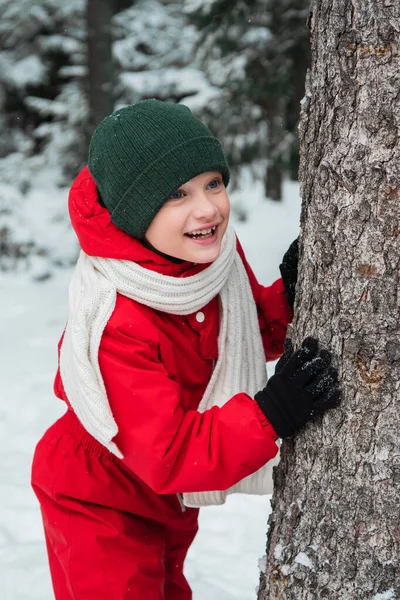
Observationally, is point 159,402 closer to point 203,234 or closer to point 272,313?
point 203,234

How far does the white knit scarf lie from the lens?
196cm

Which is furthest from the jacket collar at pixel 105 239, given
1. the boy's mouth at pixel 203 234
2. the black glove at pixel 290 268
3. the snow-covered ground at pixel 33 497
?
the snow-covered ground at pixel 33 497

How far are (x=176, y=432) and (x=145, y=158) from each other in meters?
0.78

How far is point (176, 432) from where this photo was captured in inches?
74.2

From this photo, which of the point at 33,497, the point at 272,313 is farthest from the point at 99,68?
the point at 272,313

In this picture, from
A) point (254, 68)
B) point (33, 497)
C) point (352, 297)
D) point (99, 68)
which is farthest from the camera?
point (254, 68)

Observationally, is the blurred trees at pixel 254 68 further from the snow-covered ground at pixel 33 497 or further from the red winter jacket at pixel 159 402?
the red winter jacket at pixel 159 402

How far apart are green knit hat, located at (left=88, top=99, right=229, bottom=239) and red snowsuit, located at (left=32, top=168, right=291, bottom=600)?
0.08 meters

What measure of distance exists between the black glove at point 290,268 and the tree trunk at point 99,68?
7797mm

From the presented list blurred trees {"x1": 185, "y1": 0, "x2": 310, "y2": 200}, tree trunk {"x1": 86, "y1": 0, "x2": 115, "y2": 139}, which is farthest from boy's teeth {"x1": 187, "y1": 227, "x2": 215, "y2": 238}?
blurred trees {"x1": 185, "y1": 0, "x2": 310, "y2": 200}

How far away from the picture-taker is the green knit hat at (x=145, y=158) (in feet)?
6.53

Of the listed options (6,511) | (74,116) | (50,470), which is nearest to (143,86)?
(74,116)

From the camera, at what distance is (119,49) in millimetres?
12547

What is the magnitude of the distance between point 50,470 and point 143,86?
10.4 m
